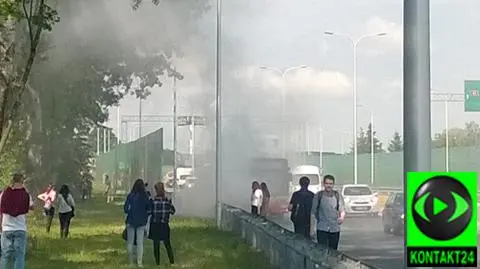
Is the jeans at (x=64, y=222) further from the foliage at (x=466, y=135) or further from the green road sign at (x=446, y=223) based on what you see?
the green road sign at (x=446, y=223)

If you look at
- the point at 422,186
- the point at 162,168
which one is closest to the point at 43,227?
the point at 162,168

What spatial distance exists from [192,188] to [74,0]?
18493mm

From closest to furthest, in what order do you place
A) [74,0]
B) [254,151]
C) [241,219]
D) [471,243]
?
1. [471,243]
2. [241,219]
3. [74,0]
4. [254,151]

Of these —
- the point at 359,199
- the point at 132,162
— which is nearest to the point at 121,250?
the point at 359,199

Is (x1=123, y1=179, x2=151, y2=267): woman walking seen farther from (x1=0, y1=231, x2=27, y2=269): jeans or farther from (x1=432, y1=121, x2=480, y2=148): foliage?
(x1=432, y1=121, x2=480, y2=148): foliage

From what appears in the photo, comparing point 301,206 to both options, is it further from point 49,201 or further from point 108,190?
point 108,190

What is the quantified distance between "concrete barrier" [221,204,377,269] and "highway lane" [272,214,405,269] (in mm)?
1287

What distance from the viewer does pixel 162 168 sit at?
5856 cm

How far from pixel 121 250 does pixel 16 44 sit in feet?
23.4

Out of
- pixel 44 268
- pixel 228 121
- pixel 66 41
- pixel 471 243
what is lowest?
pixel 44 268

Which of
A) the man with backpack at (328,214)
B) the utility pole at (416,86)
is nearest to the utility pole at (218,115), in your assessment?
the man with backpack at (328,214)

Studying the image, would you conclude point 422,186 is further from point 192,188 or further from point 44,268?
point 192,188

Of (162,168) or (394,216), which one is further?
(162,168)

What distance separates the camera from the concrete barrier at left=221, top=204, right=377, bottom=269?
11.3 metres
